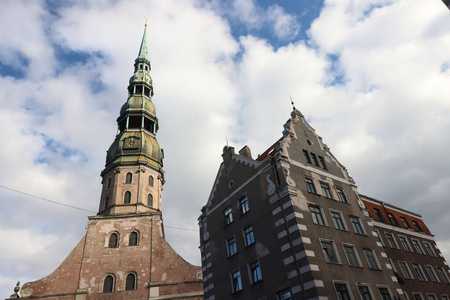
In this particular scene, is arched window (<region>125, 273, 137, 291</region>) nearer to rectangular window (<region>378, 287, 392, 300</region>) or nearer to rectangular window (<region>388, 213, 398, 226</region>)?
rectangular window (<region>378, 287, 392, 300</region>)

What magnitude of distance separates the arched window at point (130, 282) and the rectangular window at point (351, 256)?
23.9 metres

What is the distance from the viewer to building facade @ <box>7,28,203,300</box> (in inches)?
1375

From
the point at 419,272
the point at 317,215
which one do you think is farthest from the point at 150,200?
the point at 419,272

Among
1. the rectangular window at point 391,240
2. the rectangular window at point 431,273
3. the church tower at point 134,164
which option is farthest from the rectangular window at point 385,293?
the church tower at point 134,164

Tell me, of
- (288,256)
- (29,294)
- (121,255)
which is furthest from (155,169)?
(288,256)

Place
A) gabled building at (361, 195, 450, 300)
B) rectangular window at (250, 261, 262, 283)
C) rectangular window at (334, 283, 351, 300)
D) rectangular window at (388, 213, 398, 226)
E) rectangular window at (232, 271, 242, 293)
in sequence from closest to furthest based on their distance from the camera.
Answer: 1. rectangular window at (334, 283, 351, 300)
2. rectangular window at (250, 261, 262, 283)
3. rectangular window at (232, 271, 242, 293)
4. gabled building at (361, 195, 450, 300)
5. rectangular window at (388, 213, 398, 226)

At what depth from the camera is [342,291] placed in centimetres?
1806

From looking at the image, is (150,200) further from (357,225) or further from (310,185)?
(357,225)

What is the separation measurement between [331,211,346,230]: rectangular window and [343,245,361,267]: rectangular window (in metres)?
1.35

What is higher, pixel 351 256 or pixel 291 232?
pixel 291 232

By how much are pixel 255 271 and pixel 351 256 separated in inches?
232

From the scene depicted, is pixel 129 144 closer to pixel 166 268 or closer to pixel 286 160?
pixel 166 268

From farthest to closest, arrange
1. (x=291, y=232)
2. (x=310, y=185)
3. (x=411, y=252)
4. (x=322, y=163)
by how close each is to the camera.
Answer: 1. (x=411, y=252)
2. (x=322, y=163)
3. (x=310, y=185)
4. (x=291, y=232)

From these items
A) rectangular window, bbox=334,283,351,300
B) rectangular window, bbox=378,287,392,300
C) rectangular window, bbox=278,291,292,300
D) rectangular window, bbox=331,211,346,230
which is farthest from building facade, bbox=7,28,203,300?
rectangular window, bbox=334,283,351,300
